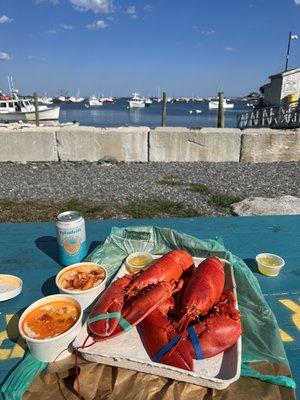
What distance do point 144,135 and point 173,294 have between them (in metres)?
8.56

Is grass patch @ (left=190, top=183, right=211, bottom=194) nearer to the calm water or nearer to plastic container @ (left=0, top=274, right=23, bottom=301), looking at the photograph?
plastic container @ (left=0, top=274, right=23, bottom=301)

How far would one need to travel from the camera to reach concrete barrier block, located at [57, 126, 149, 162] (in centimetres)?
978

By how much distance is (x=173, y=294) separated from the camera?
1.69 m

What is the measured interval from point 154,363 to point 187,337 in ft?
0.59

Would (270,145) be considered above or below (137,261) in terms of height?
below

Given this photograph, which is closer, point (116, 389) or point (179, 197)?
point (116, 389)

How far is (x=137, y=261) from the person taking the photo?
6.99 ft

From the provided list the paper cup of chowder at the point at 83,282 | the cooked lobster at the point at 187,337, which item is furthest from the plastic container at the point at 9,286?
the cooked lobster at the point at 187,337

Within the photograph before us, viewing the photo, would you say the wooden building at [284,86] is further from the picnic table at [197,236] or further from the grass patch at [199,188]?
the picnic table at [197,236]

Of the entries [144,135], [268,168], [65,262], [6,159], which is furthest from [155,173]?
[65,262]

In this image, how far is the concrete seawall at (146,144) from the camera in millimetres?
9773

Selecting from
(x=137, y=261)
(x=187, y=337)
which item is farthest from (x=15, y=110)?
(x=187, y=337)

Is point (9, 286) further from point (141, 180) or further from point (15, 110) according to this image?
point (15, 110)

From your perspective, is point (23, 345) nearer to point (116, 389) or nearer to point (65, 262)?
point (116, 389)
